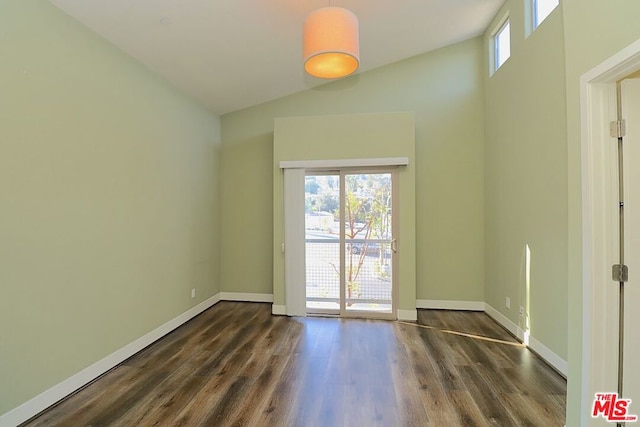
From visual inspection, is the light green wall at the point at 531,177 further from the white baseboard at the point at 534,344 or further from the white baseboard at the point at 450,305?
the white baseboard at the point at 450,305

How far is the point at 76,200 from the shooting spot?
2.56 meters

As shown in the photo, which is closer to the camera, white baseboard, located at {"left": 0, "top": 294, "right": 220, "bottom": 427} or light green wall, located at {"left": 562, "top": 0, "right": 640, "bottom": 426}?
light green wall, located at {"left": 562, "top": 0, "right": 640, "bottom": 426}

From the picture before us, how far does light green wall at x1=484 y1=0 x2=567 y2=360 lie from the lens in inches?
110

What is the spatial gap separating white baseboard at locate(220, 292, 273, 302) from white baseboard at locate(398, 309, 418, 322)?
6.85 feet

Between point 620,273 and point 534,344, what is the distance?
1.87 m

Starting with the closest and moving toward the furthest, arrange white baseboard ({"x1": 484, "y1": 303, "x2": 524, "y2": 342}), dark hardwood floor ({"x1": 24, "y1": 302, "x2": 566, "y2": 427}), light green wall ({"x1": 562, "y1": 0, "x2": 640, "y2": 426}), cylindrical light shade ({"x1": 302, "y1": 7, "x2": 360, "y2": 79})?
light green wall ({"x1": 562, "y1": 0, "x2": 640, "y2": 426}), cylindrical light shade ({"x1": 302, "y1": 7, "x2": 360, "y2": 79}), dark hardwood floor ({"x1": 24, "y1": 302, "x2": 566, "y2": 427}), white baseboard ({"x1": 484, "y1": 303, "x2": 524, "y2": 342})

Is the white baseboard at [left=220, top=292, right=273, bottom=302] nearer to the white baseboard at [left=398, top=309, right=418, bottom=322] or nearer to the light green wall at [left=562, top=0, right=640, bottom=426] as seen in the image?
the white baseboard at [left=398, top=309, right=418, bottom=322]

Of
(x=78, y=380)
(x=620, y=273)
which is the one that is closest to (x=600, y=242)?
(x=620, y=273)

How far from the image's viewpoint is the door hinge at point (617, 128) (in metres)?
1.71

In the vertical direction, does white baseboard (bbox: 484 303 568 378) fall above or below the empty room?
below

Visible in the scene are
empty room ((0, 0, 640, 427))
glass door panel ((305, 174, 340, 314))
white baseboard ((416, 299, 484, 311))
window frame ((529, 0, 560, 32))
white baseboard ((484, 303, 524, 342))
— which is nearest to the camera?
empty room ((0, 0, 640, 427))

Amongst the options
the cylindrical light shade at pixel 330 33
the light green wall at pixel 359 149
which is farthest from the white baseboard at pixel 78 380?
the cylindrical light shade at pixel 330 33

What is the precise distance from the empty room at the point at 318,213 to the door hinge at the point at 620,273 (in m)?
0.01

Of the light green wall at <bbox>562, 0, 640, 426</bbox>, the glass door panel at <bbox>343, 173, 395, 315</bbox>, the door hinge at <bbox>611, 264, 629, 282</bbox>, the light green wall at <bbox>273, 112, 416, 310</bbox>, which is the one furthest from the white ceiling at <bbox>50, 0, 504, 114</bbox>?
the door hinge at <bbox>611, 264, 629, 282</bbox>
